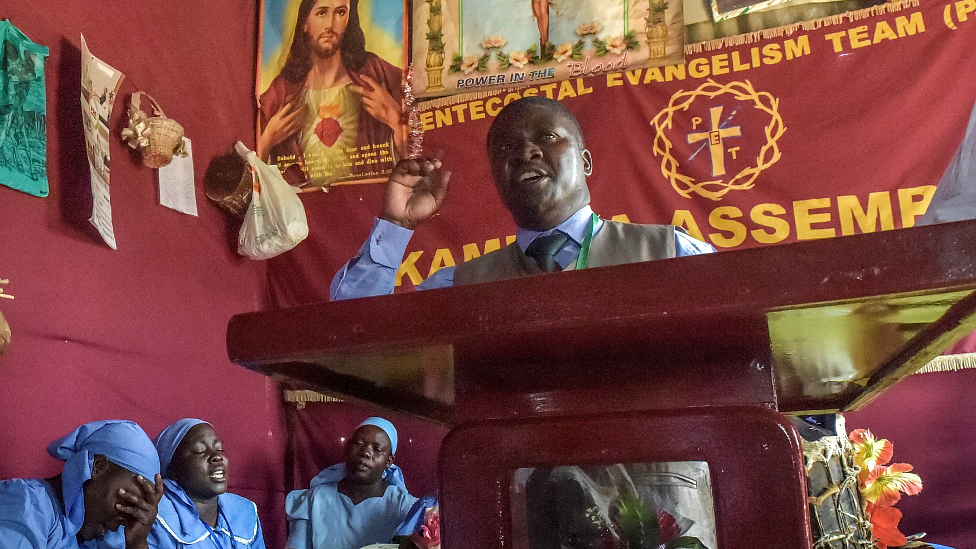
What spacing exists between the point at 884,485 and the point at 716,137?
1.07 metres

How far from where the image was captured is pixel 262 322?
16.8 inches

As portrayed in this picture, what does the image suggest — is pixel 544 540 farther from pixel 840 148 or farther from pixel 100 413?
pixel 840 148

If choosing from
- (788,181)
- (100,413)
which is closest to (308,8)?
(100,413)

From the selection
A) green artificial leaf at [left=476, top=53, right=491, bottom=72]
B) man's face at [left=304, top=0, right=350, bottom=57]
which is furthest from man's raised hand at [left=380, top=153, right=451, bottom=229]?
man's face at [left=304, top=0, right=350, bottom=57]

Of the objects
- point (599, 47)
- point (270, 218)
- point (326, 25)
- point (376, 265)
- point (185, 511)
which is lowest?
point (185, 511)

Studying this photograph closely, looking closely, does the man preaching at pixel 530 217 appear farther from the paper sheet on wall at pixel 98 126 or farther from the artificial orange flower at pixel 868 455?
the paper sheet on wall at pixel 98 126

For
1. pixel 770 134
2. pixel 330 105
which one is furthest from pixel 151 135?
pixel 770 134

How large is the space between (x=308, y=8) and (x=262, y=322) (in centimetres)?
249

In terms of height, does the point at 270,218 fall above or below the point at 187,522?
above

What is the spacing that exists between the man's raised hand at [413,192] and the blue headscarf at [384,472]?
63.8 inches

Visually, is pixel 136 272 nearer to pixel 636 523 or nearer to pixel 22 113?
pixel 22 113

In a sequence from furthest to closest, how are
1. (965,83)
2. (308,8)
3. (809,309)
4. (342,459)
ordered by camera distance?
(308,8) < (342,459) < (965,83) < (809,309)

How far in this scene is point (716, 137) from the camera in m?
2.15

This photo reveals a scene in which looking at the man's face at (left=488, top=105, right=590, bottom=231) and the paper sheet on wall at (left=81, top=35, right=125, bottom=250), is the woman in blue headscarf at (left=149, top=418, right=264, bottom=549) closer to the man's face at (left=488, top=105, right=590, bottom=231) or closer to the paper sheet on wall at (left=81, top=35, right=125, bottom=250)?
the paper sheet on wall at (left=81, top=35, right=125, bottom=250)
